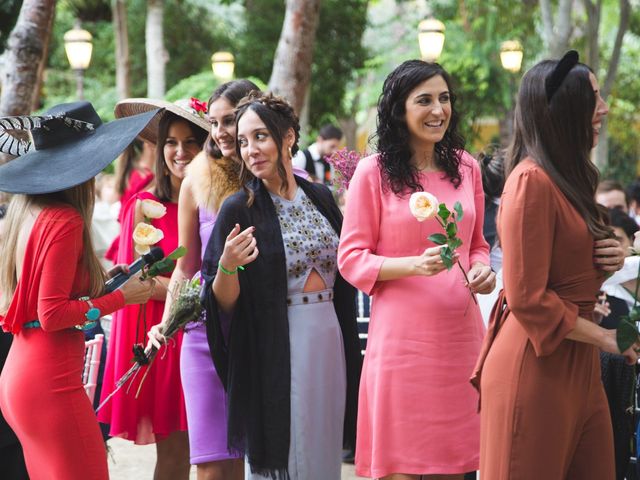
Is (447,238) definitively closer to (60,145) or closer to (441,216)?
(441,216)

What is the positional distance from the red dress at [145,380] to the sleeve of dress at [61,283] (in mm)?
1224

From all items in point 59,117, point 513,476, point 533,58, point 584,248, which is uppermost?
point 533,58

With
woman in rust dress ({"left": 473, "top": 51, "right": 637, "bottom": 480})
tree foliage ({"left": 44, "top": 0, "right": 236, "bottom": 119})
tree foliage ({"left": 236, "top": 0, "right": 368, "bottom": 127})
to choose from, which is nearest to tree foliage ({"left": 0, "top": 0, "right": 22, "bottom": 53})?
woman in rust dress ({"left": 473, "top": 51, "right": 637, "bottom": 480})

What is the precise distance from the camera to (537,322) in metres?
3.29

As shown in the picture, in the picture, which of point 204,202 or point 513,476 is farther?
point 204,202

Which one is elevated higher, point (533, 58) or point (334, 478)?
point (533, 58)

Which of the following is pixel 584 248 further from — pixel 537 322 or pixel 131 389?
pixel 131 389

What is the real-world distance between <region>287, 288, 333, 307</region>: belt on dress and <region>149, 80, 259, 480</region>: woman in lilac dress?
0.65m

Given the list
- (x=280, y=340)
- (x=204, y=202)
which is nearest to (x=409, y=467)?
(x=280, y=340)

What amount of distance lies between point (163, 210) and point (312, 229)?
0.92m

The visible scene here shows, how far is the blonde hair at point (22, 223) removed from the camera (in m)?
4.11

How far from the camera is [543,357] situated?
132 inches

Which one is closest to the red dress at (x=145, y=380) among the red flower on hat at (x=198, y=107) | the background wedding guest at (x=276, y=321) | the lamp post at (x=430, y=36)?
the red flower on hat at (x=198, y=107)

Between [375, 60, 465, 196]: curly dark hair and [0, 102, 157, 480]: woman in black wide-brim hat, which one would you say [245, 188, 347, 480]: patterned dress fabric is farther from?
[0, 102, 157, 480]: woman in black wide-brim hat
